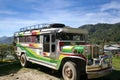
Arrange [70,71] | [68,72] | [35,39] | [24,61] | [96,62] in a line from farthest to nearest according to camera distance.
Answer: [24,61], [35,39], [68,72], [70,71], [96,62]

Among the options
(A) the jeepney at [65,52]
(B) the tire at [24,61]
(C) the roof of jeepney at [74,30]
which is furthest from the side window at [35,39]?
(C) the roof of jeepney at [74,30]

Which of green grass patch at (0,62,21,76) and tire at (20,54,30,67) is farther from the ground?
tire at (20,54,30,67)

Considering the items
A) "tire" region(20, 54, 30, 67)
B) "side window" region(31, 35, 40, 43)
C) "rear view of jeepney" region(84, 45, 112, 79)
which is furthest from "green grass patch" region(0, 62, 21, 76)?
"rear view of jeepney" region(84, 45, 112, 79)

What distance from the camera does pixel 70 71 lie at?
8688mm

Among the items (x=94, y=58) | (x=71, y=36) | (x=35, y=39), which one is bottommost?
(x=94, y=58)

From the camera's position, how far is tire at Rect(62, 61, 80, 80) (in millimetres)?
8383

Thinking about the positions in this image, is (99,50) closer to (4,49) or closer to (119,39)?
(4,49)

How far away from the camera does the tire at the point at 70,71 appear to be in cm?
838

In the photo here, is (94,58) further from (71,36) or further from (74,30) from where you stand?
(74,30)

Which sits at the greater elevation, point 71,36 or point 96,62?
point 71,36

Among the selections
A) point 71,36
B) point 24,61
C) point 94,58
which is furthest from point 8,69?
point 94,58

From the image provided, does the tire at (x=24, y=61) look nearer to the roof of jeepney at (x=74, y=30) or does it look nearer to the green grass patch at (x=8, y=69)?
the green grass patch at (x=8, y=69)

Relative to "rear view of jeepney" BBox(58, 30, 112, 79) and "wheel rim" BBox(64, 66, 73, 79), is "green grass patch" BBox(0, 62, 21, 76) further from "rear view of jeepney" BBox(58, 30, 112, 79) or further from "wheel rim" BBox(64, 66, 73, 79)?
"rear view of jeepney" BBox(58, 30, 112, 79)

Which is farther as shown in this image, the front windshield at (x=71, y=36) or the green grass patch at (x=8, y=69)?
the green grass patch at (x=8, y=69)
